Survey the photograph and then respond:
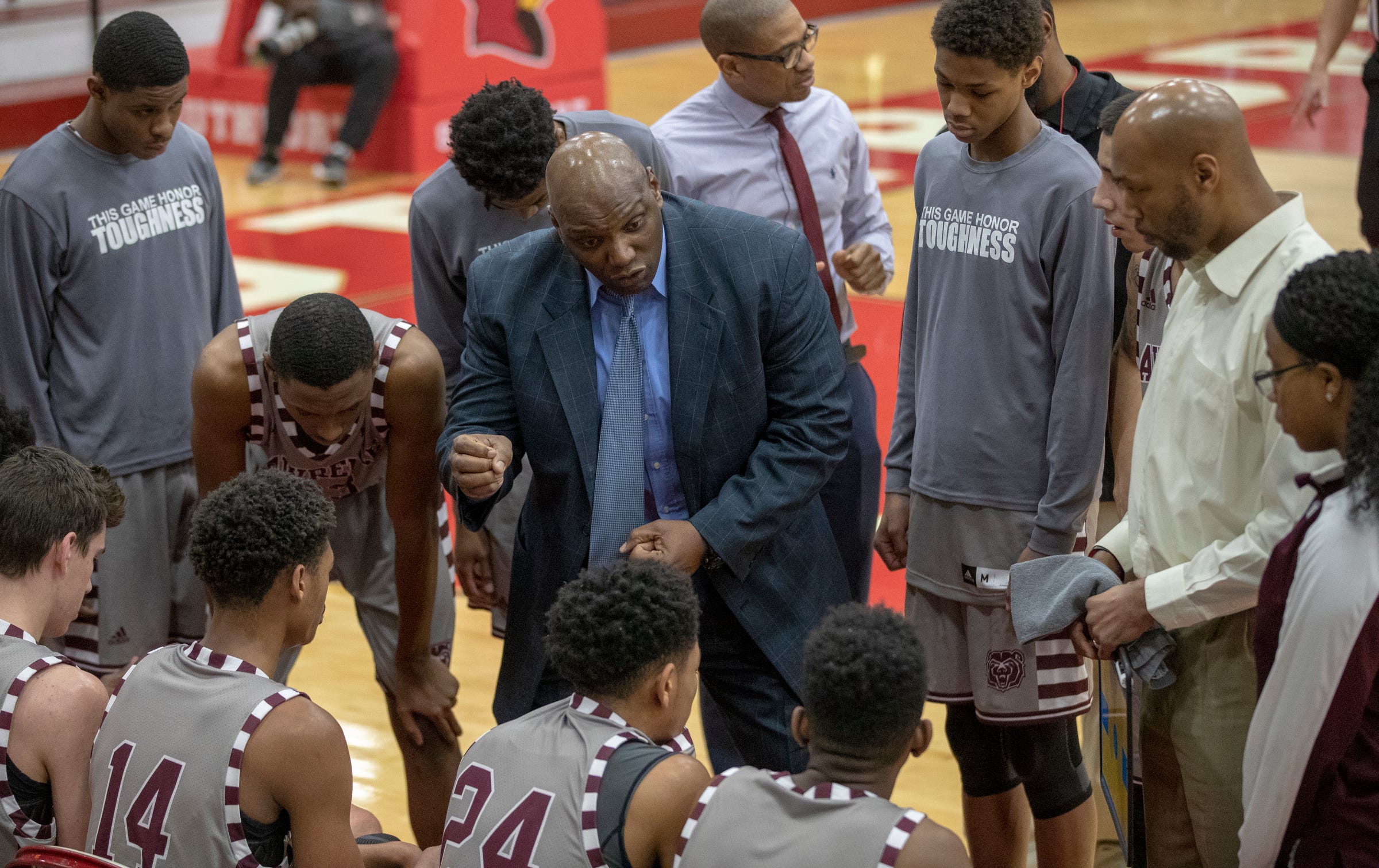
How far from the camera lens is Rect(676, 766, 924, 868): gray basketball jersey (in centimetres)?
195

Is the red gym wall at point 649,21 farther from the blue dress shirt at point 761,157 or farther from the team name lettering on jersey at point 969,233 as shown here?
the team name lettering on jersey at point 969,233

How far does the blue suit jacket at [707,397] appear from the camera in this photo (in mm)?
2758

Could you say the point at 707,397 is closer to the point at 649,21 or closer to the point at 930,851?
the point at 930,851

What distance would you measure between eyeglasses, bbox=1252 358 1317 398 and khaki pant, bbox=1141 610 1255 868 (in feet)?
1.21

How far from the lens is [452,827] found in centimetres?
223

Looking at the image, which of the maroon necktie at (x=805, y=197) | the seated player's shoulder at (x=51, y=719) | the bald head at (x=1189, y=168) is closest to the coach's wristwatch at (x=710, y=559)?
the bald head at (x=1189, y=168)

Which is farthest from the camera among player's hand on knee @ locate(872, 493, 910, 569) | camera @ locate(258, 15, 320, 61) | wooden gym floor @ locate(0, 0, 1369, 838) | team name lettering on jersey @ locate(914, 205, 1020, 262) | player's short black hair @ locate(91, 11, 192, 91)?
camera @ locate(258, 15, 320, 61)

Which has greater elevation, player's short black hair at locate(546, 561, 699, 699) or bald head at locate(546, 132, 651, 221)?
bald head at locate(546, 132, 651, 221)

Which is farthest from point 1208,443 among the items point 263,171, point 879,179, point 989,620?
point 263,171

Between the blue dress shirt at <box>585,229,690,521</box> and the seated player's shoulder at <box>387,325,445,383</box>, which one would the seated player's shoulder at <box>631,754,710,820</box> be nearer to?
the blue dress shirt at <box>585,229,690,521</box>

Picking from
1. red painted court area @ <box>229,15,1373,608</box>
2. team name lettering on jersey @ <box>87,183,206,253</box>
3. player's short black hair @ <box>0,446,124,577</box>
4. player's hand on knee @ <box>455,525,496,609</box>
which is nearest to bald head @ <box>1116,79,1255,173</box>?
player's hand on knee @ <box>455,525,496,609</box>

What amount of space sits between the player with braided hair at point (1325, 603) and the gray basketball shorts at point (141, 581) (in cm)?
232

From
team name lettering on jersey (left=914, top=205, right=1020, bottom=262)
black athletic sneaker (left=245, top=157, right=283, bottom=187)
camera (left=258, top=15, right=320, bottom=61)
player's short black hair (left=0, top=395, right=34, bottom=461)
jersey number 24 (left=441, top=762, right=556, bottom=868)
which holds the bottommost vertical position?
black athletic sneaker (left=245, top=157, right=283, bottom=187)

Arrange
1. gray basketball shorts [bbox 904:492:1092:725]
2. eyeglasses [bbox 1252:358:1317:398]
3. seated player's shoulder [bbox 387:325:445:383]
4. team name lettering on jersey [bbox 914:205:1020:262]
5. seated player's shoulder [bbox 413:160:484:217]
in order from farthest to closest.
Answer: seated player's shoulder [bbox 413:160:484:217]
seated player's shoulder [bbox 387:325:445:383]
gray basketball shorts [bbox 904:492:1092:725]
team name lettering on jersey [bbox 914:205:1020:262]
eyeglasses [bbox 1252:358:1317:398]
